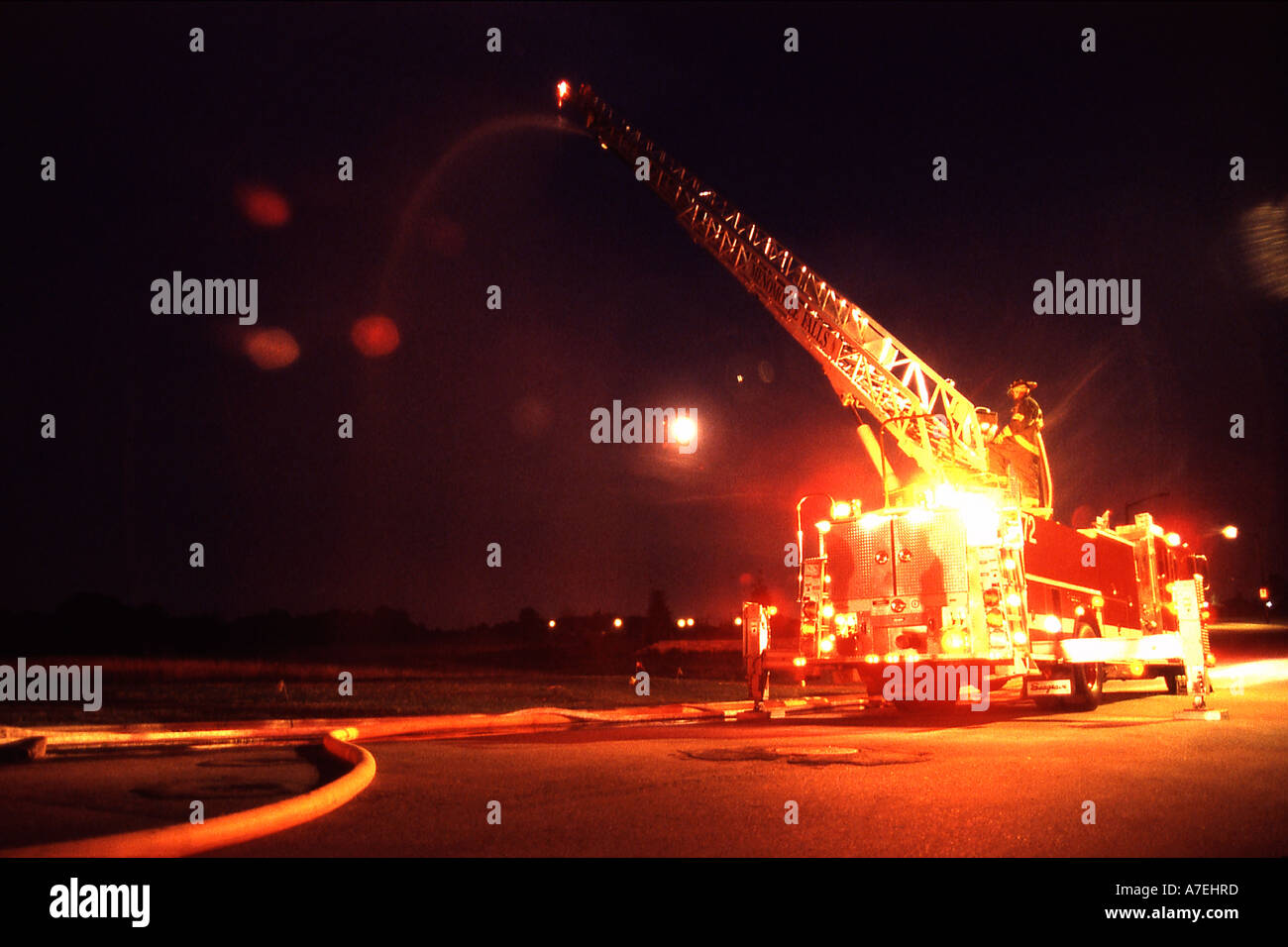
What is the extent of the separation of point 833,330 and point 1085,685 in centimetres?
846

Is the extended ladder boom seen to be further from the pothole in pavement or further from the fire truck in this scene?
the pothole in pavement

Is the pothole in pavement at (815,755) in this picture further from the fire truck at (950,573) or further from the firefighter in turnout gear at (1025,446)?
the firefighter in turnout gear at (1025,446)

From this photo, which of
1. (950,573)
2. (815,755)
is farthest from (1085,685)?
(815,755)

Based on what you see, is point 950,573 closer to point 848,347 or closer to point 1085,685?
point 1085,685

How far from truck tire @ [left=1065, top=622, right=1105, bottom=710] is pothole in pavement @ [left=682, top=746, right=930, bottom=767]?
6617 millimetres

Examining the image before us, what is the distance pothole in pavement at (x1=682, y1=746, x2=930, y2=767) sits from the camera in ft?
34.6

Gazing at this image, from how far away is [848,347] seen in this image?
70.8 ft

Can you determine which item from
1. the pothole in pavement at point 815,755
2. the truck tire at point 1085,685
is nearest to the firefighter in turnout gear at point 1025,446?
the truck tire at point 1085,685

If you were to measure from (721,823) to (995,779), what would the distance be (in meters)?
3.04


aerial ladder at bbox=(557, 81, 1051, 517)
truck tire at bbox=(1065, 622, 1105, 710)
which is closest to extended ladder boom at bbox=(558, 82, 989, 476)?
aerial ladder at bbox=(557, 81, 1051, 517)
